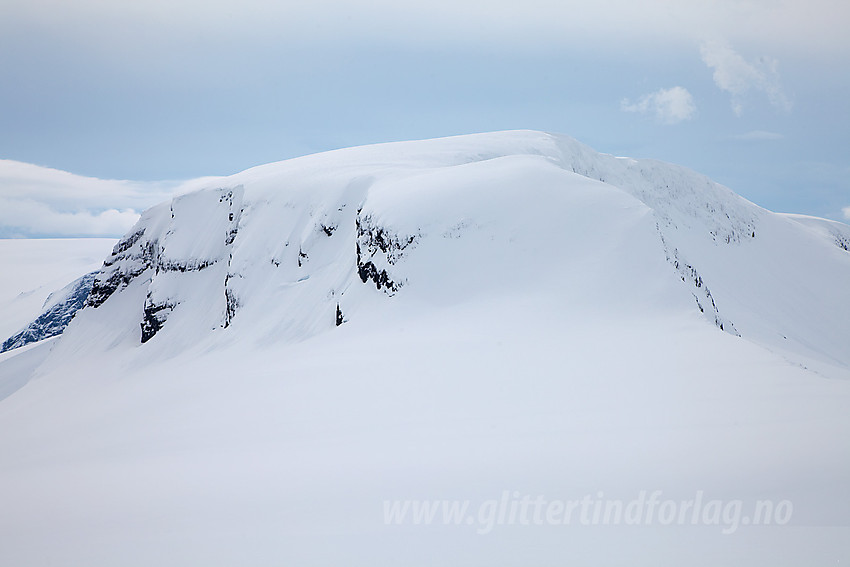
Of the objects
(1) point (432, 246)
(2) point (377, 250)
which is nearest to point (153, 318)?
(2) point (377, 250)

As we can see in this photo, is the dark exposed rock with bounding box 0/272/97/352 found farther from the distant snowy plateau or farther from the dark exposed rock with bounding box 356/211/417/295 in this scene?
the dark exposed rock with bounding box 356/211/417/295

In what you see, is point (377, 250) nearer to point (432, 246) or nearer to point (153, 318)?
point (432, 246)

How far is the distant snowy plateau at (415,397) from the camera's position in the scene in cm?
538

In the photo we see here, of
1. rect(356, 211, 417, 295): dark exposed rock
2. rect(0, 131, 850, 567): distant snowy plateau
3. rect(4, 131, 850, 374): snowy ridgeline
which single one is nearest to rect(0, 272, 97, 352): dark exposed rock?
rect(4, 131, 850, 374): snowy ridgeline

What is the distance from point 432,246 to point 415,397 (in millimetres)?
10411

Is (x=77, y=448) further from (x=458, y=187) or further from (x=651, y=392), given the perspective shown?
(x=458, y=187)

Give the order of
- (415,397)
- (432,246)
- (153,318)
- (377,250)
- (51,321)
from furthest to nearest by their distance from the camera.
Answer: (51,321) < (153,318) < (377,250) < (432,246) < (415,397)

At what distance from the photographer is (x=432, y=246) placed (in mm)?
19641

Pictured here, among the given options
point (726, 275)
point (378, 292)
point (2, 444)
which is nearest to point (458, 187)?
point (378, 292)

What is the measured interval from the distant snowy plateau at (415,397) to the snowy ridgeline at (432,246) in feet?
0.50

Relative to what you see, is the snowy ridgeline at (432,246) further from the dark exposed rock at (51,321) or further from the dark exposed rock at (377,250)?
the dark exposed rock at (51,321)

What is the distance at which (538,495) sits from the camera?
564 cm

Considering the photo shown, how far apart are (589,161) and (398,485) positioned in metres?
47.2

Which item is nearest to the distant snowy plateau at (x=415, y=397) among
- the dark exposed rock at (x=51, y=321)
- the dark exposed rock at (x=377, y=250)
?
the dark exposed rock at (x=377, y=250)
